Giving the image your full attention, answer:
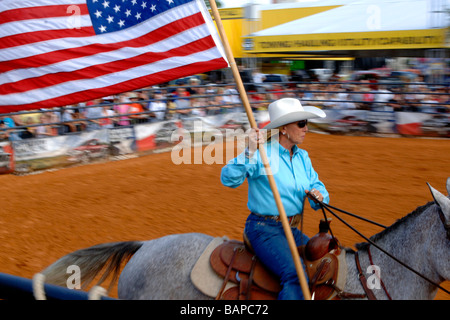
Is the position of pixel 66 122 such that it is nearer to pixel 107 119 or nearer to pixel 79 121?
pixel 79 121

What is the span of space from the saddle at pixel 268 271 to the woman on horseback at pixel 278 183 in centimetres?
9

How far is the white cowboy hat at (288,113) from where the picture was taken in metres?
3.25

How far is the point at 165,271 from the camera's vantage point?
3.36 m

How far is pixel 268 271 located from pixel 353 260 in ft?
1.91

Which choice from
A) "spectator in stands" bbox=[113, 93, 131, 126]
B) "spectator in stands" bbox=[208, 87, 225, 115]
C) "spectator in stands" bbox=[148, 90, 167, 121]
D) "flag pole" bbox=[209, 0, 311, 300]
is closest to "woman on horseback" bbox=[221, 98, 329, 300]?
"flag pole" bbox=[209, 0, 311, 300]

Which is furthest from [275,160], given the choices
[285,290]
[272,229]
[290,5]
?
[290,5]

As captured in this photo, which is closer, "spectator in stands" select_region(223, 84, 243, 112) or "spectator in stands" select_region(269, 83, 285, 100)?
"spectator in stands" select_region(223, 84, 243, 112)

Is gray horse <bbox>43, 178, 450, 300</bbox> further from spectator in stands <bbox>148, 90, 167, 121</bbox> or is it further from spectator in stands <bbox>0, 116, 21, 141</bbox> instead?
spectator in stands <bbox>148, 90, 167, 121</bbox>

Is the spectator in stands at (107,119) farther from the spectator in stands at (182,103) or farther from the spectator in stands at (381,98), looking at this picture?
the spectator in stands at (381,98)

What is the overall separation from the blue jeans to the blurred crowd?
9171 mm

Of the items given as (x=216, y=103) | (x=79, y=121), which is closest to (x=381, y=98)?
(x=216, y=103)

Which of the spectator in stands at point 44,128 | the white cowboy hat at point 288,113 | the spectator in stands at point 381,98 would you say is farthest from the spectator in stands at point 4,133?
the spectator in stands at point 381,98

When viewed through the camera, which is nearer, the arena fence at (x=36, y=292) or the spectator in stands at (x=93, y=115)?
the arena fence at (x=36, y=292)

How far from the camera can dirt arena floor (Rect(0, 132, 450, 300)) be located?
7047mm
